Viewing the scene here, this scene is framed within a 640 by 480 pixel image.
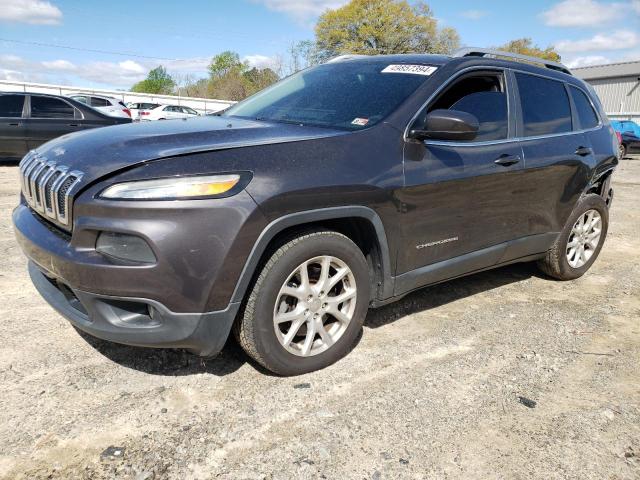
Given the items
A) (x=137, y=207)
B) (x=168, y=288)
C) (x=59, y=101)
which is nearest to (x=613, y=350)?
(x=168, y=288)

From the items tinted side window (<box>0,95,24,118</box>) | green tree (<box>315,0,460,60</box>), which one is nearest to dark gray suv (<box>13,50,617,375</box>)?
tinted side window (<box>0,95,24,118</box>)

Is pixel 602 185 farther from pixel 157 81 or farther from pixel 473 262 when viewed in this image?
pixel 157 81

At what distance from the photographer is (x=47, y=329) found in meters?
3.24

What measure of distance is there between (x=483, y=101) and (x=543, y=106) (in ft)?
2.49

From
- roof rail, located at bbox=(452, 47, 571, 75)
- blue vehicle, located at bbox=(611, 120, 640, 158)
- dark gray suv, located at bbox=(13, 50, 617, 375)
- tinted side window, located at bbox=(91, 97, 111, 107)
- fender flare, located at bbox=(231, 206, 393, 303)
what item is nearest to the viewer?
dark gray suv, located at bbox=(13, 50, 617, 375)

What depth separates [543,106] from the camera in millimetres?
4023

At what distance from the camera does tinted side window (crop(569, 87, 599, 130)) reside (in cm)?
444

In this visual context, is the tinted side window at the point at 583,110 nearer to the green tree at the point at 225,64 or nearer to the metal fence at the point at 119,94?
the metal fence at the point at 119,94

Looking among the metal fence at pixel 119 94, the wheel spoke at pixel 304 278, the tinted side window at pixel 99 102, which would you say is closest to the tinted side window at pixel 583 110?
the wheel spoke at pixel 304 278

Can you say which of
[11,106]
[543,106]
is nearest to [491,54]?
[543,106]

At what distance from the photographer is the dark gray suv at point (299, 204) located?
2281mm

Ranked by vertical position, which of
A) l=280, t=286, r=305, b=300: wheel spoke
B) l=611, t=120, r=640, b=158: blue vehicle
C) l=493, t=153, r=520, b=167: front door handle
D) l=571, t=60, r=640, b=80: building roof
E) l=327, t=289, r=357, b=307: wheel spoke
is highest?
l=571, t=60, r=640, b=80: building roof

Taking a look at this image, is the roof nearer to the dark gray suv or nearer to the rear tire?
the dark gray suv

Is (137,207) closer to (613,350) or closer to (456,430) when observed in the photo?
(456,430)
